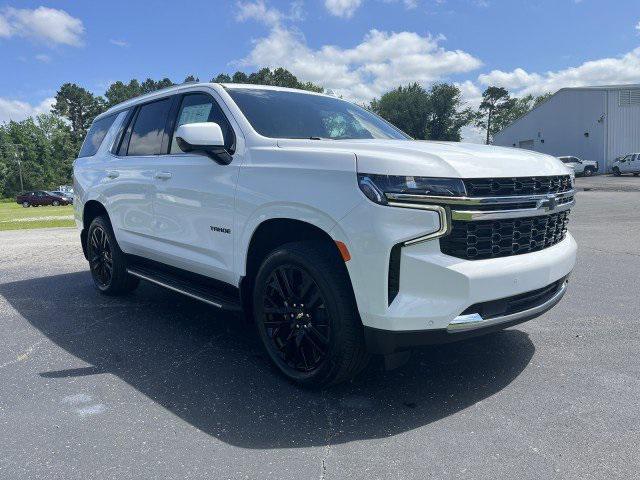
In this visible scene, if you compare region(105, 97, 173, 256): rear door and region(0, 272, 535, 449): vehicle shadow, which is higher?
region(105, 97, 173, 256): rear door

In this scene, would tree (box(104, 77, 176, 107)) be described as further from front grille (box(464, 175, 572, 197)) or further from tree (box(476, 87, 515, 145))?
front grille (box(464, 175, 572, 197))

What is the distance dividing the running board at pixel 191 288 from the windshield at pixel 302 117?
1.19m

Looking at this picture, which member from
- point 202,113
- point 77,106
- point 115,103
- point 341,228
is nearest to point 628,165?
point 202,113

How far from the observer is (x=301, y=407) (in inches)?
118

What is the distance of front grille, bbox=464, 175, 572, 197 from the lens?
8.75 feet

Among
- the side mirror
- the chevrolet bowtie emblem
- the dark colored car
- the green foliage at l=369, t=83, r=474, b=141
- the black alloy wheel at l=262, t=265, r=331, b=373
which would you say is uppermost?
the green foliage at l=369, t=83, r=474, b=141

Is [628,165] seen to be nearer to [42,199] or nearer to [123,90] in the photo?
[42,199]

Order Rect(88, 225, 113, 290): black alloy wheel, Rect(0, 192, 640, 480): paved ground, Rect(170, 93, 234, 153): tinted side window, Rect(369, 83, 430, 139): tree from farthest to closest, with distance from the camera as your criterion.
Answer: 1. Rect(369, 83, 430, 139): tree
2. Rect(88, 225, 113, 290): black alloy wheel
3. Rect(170, 93, 234, 153): tinted side window
4. Rect(0, 192, 640, 480): paved ground

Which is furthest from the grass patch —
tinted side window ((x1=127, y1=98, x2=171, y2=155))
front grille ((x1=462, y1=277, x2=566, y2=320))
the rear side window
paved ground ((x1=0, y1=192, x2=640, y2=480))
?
front grille ((x1=462, y1=277, x2=566, y2=320))

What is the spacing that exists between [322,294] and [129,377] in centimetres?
155

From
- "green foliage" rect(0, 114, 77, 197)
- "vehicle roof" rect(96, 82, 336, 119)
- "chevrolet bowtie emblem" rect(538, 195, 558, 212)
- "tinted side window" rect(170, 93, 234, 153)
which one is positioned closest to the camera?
"chevrolet bowtie emblem" rect(538, 195, 558, 212)

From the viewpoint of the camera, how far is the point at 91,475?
7.80 feet

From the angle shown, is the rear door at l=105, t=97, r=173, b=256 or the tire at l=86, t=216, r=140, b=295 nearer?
the rear door at l=105, t=97, r=173, b=256

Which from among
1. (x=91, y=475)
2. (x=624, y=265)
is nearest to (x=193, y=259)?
(x=91, y=475)
